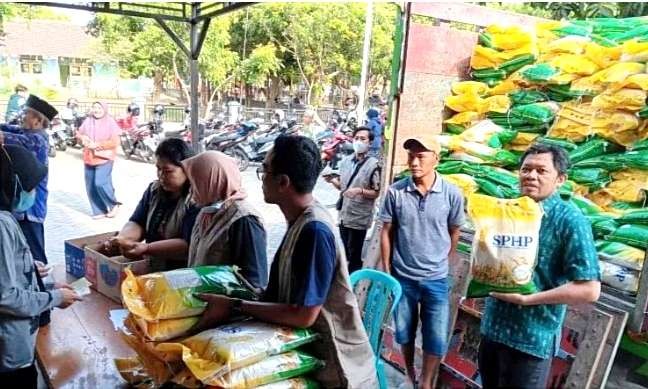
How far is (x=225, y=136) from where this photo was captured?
1066 cm

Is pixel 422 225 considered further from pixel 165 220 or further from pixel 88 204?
pixel 88 204

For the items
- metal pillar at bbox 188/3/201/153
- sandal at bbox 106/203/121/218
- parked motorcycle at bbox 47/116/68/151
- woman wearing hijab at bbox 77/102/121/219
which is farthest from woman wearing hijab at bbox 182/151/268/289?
parked motorcycle at bbox 47/116/68/151

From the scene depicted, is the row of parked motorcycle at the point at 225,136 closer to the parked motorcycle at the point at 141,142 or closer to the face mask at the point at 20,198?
the parked motorcycle at the point at 141,142

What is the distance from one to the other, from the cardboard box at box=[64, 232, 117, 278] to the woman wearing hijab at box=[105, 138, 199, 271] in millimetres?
128

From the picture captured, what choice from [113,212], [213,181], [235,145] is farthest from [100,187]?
[213,181]

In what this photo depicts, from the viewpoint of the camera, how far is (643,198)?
107 inches

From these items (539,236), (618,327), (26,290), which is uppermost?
(539,236)

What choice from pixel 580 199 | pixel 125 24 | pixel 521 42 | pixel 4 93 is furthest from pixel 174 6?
pixel 4 93

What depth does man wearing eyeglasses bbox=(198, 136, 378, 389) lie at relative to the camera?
1267 millimetres

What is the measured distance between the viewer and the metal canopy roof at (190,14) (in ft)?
14.1

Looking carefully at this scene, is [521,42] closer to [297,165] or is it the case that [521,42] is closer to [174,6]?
[297,165]

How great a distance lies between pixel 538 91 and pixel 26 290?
3.11 m

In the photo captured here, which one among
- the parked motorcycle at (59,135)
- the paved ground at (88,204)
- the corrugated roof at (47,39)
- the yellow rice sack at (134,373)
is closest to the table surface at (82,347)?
the yellow rice sack at (134,373)

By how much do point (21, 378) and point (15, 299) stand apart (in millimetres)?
306
